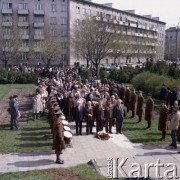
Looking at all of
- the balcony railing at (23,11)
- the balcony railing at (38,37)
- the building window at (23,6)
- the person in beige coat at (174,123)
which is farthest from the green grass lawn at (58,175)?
the building window at (23,6)

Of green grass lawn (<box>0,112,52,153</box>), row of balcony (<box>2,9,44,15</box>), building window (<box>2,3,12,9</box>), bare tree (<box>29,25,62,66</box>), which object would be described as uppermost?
building window (<box>2,3,12,9</box>)

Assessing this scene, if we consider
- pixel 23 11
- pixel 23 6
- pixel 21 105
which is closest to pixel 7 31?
pixel 23 11

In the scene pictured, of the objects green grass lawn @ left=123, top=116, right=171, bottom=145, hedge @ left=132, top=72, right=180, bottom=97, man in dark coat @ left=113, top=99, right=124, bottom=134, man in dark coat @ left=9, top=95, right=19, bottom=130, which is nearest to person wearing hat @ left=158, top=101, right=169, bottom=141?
green grass lawn @ left=123, top=116, right=171, bottom=145

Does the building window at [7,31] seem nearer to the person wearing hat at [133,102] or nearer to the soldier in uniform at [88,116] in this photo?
the person wearing hat at [133,102]

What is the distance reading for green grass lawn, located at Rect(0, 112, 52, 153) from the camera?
48.2ft

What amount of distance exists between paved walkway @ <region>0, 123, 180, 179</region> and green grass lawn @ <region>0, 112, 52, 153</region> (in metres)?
0.77

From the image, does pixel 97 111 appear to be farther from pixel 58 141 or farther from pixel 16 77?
pixel 16 77

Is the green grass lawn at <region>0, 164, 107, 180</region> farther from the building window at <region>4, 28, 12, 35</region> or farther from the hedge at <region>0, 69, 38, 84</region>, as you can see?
the building window at <region>4, 28, 12, 35</region>

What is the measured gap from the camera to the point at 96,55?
4294 cm

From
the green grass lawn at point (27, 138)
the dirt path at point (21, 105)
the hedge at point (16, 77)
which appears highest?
the hedge at point (16, 77)

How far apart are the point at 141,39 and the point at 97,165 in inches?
2740

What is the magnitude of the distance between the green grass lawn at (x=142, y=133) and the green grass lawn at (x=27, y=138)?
12.8 feet

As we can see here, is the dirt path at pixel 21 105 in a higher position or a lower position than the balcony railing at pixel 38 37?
lower

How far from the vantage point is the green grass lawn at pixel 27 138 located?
579 inches
